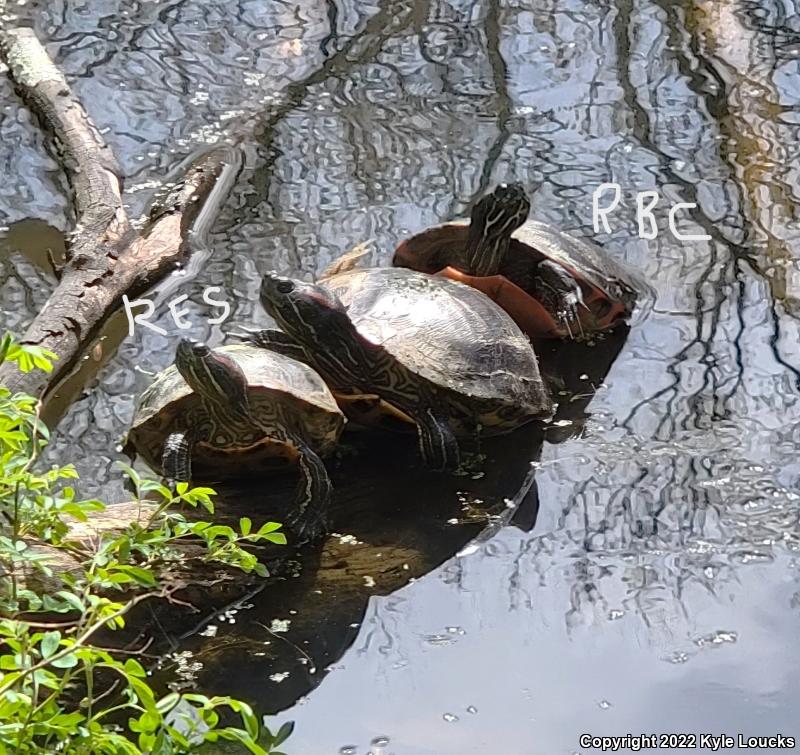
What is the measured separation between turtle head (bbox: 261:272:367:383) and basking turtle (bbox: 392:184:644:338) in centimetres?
76

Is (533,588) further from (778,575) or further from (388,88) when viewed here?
(388,88)

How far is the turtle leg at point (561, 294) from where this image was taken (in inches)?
151

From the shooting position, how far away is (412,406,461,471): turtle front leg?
3.20 metres

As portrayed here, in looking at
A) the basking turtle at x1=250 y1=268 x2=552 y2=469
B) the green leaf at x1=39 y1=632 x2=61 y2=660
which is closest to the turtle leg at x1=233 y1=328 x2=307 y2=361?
the basking turtle at x1=250 y1=268 x2=552 y2=469

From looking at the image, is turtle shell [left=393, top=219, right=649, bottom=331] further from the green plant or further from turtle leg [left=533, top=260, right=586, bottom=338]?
the green plant

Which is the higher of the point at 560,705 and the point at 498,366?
the point at 498,366

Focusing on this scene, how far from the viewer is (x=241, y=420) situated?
2967mm

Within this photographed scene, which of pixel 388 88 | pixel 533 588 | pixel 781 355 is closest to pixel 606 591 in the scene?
pixel 533 588

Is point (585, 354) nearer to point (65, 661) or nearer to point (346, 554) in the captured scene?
point (346, 554)

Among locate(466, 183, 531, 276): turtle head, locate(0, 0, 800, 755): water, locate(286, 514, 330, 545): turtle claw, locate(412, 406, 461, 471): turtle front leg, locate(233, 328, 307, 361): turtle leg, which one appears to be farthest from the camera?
locate(466, 183, 531, 276): turtle head

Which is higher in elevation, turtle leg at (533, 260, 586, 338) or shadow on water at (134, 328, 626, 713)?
turtle leg at (533, 260, 586, 338)

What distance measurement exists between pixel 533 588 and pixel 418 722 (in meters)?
0.52

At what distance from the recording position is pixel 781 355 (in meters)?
3.69

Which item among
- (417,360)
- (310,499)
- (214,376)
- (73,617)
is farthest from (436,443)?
(73,617)
